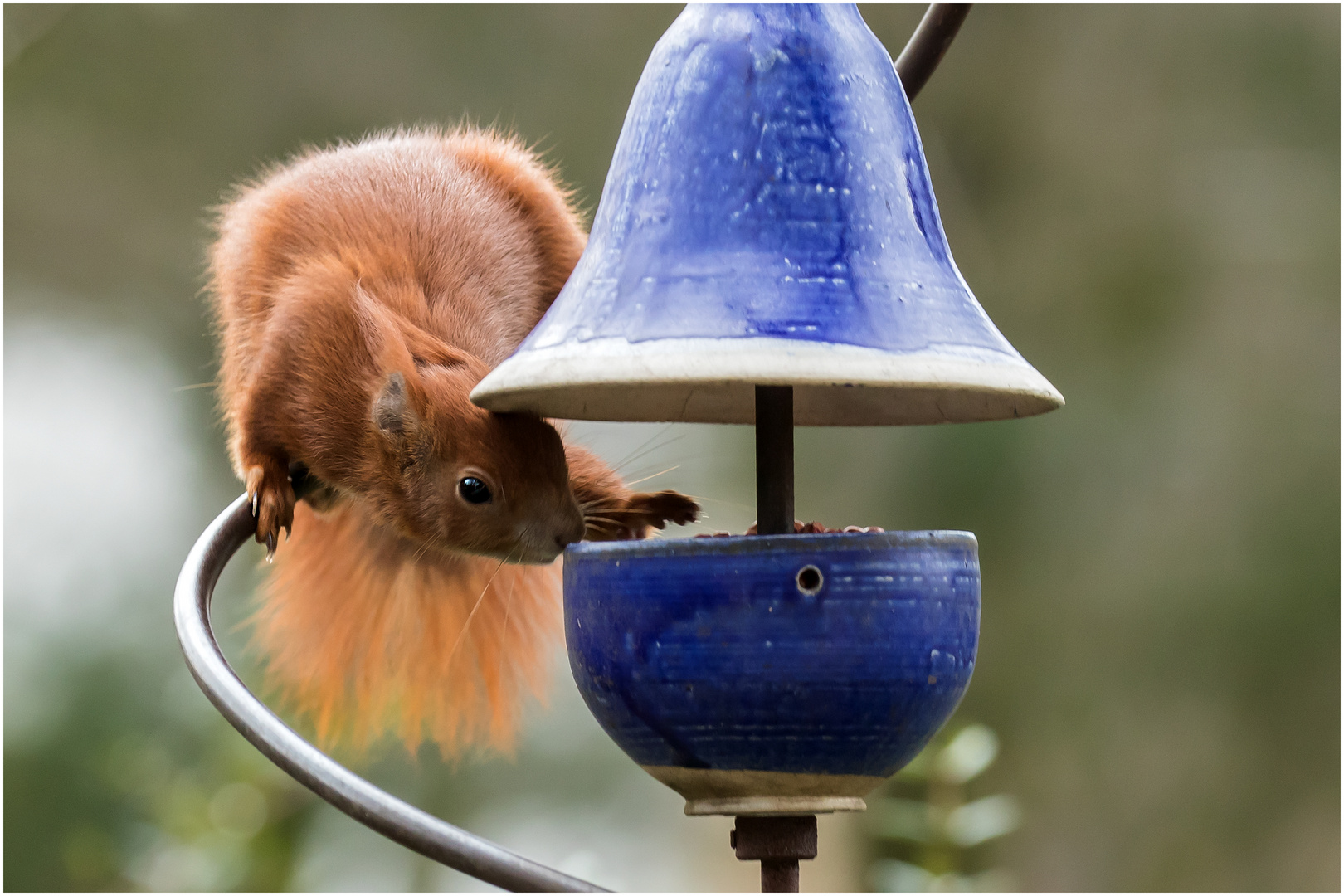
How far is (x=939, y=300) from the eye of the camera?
2.83 feet

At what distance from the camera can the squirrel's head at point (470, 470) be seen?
1.28m

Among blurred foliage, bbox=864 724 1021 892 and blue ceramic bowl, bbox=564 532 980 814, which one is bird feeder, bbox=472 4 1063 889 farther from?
blurred foliage, bbox=864 724 1021 892

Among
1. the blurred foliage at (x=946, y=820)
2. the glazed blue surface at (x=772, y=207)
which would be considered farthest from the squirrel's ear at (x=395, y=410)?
the blurred foliage at (x=946, y=820)

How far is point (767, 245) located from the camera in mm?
842

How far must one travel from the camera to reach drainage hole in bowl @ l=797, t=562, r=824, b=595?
81 cm

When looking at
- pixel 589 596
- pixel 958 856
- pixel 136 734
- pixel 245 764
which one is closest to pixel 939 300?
pixel 589 596

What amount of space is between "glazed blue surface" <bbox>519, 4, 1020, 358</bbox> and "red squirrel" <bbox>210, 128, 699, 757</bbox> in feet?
1.34

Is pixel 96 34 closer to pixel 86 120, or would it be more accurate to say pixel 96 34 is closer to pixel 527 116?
pixel 86 120

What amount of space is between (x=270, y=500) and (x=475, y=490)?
0.59 ft

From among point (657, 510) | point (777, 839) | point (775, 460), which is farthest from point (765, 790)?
point (657, 510)

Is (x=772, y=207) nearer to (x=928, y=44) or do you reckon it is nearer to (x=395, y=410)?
(x=928, y=44)

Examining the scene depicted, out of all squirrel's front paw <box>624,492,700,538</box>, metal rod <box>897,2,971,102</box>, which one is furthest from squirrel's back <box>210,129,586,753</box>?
metal rod <box>897,2,971,102</box>

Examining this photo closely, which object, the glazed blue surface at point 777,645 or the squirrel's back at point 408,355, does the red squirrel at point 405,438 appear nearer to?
the squirrel's back at point 408,355

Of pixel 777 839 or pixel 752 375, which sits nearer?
pixel 752 375
